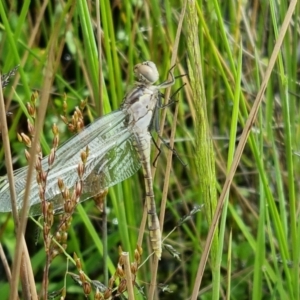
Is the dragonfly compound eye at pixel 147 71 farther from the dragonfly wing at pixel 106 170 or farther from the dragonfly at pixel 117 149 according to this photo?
the dragonfly wing at pixel 106 170

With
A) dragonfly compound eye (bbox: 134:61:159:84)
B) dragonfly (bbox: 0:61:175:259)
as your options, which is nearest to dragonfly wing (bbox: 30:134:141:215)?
dragonfly (bbox: 0:61:175:259)

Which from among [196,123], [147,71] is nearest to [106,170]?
[147,71]

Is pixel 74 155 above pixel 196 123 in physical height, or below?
below

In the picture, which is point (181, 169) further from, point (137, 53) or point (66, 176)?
point (66, 176)

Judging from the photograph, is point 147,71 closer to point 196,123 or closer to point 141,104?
point 141,104

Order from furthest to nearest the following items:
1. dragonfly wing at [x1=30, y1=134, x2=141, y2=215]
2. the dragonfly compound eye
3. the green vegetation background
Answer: the dragonfly compound eye < dragonfly wing at [x1=30, y1=134, x2=141, y2=215] < the green vegetation background

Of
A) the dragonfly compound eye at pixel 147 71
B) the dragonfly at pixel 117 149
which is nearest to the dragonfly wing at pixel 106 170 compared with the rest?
the dragonfly at pixel 117 149

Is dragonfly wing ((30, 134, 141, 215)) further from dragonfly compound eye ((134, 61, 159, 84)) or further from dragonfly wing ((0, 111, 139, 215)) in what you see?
dragonfly compound eye ((134, 61, 159, 84))

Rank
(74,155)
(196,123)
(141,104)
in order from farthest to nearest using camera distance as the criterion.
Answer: (141,104), (74,155), (196,123)
